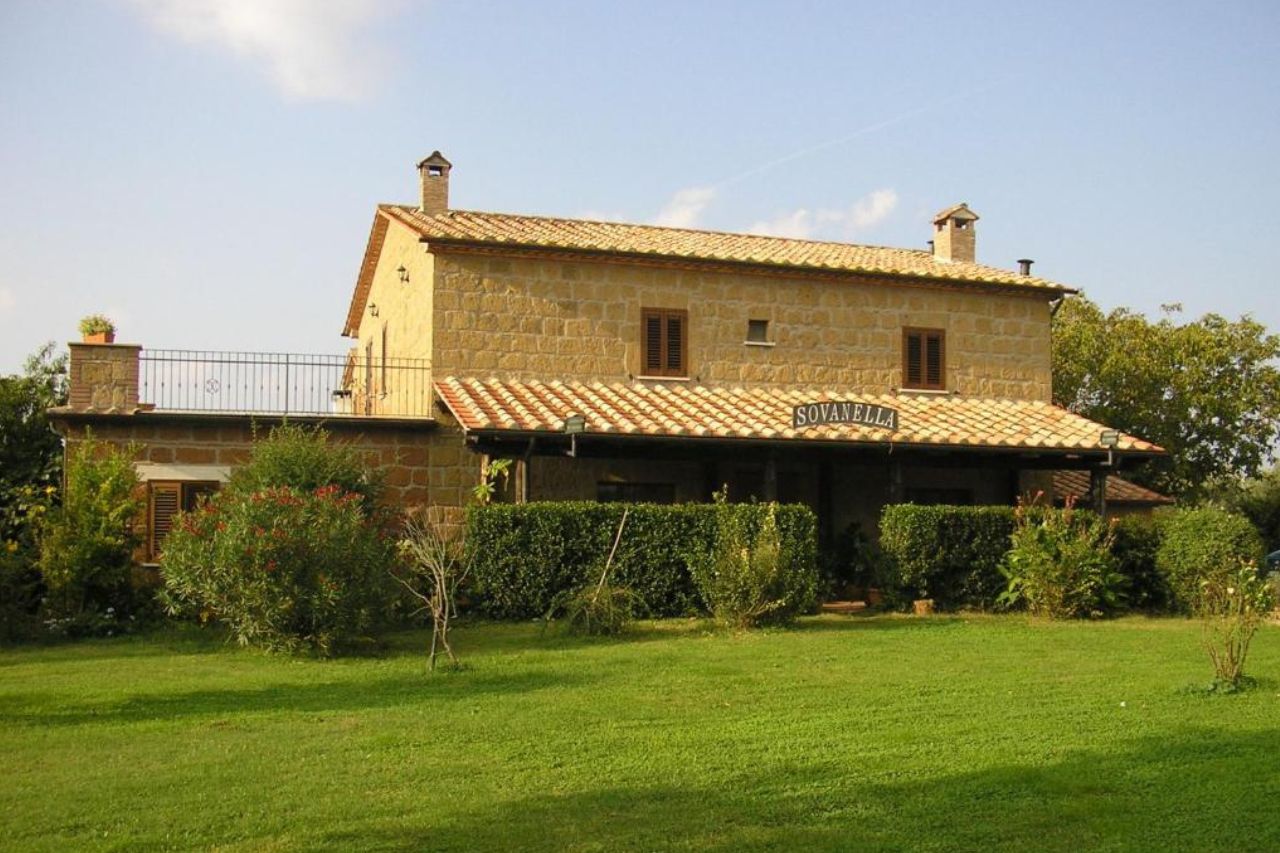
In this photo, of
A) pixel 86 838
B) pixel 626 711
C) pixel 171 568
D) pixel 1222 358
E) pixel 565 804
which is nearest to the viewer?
pixel 86 838

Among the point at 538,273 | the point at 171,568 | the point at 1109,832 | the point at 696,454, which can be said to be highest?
the point at 538,273

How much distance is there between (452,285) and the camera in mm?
21000

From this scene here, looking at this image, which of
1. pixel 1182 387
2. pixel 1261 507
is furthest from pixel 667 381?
pixel 1261 507

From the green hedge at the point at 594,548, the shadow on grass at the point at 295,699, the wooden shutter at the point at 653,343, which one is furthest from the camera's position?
the wooden shutter at the point at 653,343

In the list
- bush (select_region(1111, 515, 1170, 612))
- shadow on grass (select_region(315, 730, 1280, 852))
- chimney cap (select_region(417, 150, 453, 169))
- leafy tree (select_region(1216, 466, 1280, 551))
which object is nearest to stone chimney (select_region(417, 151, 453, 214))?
chimney cap (select_region(417, 150, 453, 169))

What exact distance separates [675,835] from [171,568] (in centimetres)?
920

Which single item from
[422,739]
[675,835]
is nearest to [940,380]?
[422,739]

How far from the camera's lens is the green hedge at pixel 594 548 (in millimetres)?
17016

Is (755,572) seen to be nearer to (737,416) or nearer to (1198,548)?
(737,416)

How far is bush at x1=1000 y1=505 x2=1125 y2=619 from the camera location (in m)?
17.6

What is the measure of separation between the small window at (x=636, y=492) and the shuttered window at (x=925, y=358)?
5.06 m

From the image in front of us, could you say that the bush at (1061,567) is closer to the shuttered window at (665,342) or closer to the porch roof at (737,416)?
the porch roof at (737,416)

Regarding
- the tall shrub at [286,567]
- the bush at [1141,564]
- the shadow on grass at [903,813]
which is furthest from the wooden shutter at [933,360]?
the shadow on grass at [903,813]

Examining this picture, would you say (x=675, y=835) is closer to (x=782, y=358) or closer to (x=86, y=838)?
(x=86, y=838)
